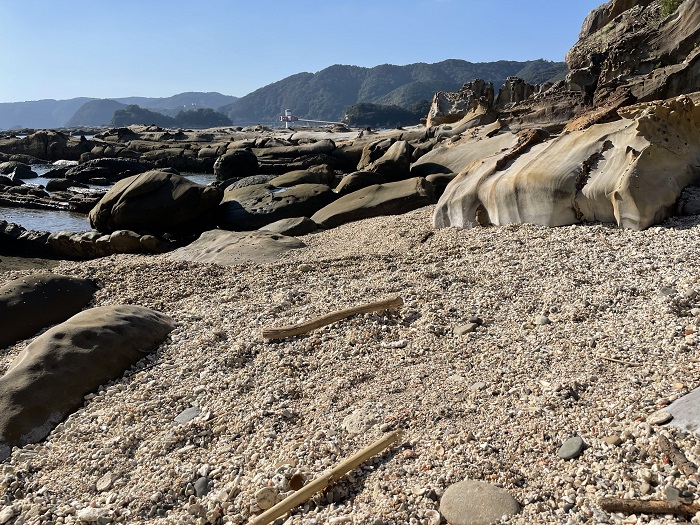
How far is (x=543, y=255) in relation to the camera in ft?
21.0

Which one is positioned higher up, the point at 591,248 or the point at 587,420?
→ the point at 591,248

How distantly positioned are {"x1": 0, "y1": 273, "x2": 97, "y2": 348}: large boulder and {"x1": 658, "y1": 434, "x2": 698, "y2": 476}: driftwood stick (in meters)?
6.30

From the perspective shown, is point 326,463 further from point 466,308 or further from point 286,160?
point 286,160

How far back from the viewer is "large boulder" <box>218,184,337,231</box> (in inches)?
515

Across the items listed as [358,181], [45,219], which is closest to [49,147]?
[45,219]

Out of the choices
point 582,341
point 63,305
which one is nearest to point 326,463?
point 582,341

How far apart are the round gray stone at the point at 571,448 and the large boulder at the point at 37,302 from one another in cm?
582

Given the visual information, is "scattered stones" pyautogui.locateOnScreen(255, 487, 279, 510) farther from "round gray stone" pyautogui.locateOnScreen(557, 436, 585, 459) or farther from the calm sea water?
the calm sea water

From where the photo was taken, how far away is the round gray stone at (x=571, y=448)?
119 inches

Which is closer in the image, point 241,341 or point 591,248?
point 241,341

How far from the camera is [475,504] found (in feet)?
9.38

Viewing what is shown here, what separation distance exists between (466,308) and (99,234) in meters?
9.26

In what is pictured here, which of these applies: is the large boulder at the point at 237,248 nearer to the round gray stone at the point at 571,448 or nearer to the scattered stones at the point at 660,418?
the round gray stone at the point at 571,448

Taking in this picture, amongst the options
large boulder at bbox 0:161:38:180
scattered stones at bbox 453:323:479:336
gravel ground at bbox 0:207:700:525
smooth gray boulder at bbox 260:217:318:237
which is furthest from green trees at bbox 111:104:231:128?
scattered stones at bbox 453:323:479:336
